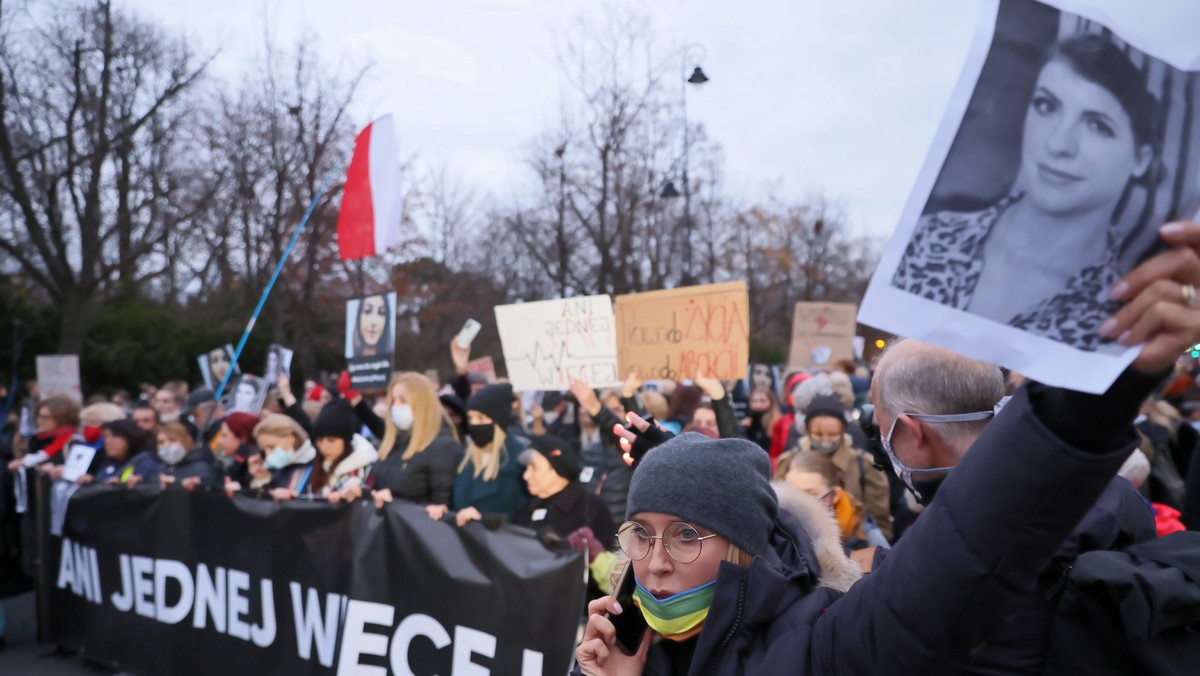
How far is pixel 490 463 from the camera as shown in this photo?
6.58 meters

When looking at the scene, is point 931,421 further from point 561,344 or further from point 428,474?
point 561,344

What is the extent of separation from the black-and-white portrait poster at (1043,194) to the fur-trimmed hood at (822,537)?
41.3 inches

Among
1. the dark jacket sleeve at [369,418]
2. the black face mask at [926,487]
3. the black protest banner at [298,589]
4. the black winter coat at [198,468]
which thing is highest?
the black face mask at [926,487]

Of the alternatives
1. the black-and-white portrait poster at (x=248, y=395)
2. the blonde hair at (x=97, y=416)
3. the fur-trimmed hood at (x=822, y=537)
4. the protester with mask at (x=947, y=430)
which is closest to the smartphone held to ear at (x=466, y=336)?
the blonde hair at (x=97, y=416)

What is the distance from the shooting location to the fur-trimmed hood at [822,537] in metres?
2.13

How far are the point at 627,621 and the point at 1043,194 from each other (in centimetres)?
155

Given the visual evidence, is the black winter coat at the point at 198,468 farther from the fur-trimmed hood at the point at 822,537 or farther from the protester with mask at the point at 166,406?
the fur-trimmed hood at the point at 822,537

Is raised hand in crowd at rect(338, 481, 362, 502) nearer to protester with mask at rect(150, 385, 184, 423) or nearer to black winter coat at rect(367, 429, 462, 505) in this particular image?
black winter coat at rect(367, 429, 462, 505)


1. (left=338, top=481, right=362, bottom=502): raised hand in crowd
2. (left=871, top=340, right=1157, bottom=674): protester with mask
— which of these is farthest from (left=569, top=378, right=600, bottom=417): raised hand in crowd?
(left=871, top=340, right=1157, bottom=674): protester with mask

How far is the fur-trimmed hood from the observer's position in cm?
213

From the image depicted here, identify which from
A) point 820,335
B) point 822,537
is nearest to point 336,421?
point 822,537

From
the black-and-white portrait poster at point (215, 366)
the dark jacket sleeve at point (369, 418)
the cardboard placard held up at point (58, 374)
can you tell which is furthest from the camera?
the cardboard placard held up at point (58, 374)

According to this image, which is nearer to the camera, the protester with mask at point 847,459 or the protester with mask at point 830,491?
the protester with mask at point 830,491

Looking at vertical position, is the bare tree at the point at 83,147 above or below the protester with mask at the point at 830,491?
above
